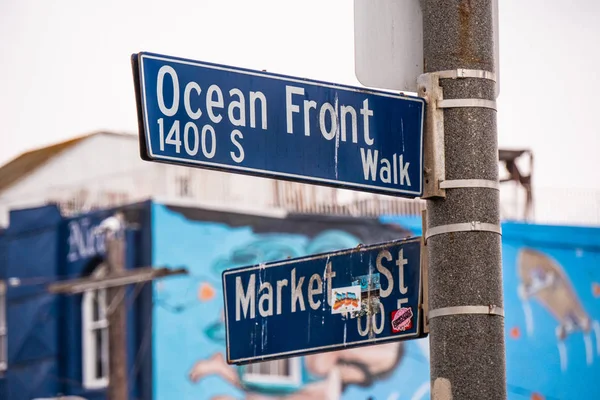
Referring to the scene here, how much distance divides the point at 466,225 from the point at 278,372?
2135 cm

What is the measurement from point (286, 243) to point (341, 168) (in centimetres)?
2150

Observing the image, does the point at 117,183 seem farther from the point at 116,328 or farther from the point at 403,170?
the point at 403,170

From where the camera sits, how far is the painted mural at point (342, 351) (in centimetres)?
2512

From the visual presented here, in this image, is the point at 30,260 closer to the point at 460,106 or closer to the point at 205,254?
the point at 205,254

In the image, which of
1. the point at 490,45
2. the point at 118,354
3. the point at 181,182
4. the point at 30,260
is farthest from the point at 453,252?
the point at 30,260

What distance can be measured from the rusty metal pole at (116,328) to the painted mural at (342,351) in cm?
72

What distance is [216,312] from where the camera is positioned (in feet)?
83.1

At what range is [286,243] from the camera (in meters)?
26.6

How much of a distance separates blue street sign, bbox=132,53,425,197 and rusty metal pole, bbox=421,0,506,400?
0.53 ft

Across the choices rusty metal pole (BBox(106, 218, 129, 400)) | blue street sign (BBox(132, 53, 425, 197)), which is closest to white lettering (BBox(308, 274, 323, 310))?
blue street sign (BBox(132, 53, 425, 197))

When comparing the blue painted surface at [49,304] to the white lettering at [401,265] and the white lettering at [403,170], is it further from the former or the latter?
the white lettering at [403,170]

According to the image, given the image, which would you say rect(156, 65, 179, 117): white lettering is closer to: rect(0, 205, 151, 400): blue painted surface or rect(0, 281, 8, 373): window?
rect(0, 205, 151, 400): blue painted surface

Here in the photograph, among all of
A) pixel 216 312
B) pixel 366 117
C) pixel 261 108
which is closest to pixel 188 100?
pixel 261 108

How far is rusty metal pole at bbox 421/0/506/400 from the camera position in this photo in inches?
196
